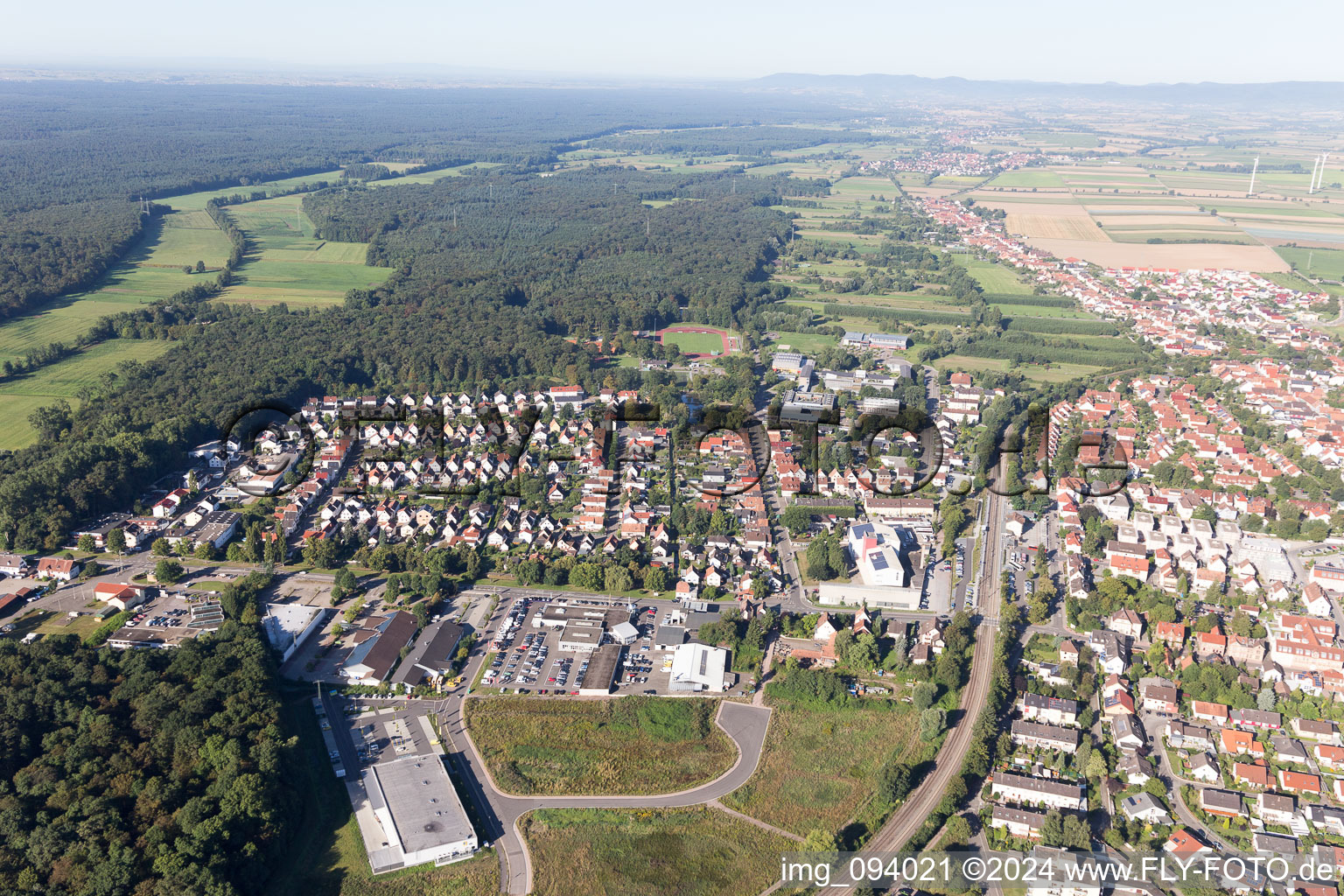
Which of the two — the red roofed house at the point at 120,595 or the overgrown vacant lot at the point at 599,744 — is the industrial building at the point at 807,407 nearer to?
the overgrown vacant lot at the point at 599,744

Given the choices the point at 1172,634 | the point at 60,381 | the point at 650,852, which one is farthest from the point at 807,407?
the point at 60,381

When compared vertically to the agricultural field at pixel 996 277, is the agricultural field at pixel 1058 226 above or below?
above

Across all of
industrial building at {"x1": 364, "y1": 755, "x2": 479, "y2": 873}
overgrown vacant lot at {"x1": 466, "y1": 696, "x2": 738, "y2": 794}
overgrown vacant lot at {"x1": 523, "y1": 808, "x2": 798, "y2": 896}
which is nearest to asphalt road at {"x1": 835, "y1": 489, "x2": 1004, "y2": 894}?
overgrown vacant lot at {"x1": 523, "y1": 808, "x2": 798, "y2": 896}

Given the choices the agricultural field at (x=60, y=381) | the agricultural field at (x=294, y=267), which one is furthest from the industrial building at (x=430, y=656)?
the agricultural field at (x=294, y=267)

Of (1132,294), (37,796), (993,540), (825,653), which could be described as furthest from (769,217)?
(37,796)

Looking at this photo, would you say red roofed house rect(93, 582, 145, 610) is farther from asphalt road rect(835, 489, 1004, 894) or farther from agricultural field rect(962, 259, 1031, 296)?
agricultural field rect(962, 259, 1031, 296)

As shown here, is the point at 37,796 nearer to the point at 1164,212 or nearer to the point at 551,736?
the point at 551,736
